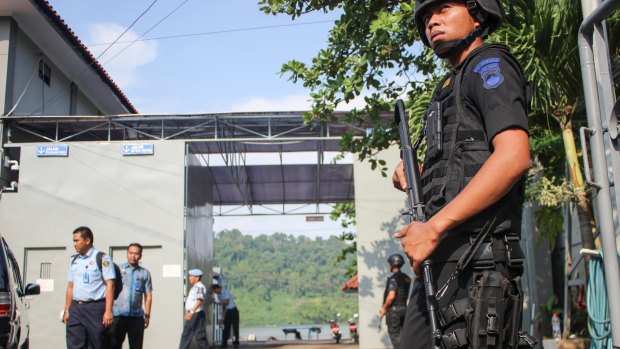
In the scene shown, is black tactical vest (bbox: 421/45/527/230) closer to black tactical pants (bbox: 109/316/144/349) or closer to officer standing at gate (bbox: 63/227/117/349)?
officer standing at gate (bbox: 63/227/117/349)

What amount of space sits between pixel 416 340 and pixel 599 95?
1770 mm

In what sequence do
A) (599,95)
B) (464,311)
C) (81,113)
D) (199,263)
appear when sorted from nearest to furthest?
(464,311) < (599,95) < (199,263) < (81,113)

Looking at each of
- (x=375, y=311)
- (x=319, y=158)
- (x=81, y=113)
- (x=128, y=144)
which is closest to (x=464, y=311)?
(x=375, y=311)

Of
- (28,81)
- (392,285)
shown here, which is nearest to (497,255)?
(392,285)

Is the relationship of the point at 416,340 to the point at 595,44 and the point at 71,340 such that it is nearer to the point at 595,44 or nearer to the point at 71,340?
the point at 595,44

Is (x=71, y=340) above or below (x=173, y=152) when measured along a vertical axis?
below

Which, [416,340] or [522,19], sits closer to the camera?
[416,340]

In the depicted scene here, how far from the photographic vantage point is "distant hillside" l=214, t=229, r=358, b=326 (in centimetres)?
9919

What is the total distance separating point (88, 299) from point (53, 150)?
29.8 feet

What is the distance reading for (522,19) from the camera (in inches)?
263

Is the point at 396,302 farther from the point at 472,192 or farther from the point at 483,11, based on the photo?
the point at 472,192

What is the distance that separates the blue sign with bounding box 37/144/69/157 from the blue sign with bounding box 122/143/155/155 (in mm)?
1336

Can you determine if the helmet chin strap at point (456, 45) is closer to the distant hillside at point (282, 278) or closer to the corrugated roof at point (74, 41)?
the corrugated roof at point (74, 41)

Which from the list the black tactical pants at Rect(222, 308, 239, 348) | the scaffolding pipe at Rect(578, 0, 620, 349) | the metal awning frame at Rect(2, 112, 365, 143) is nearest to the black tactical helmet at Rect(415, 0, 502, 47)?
the scaffolding pipe at Rect(578, 0, 620, 349)
